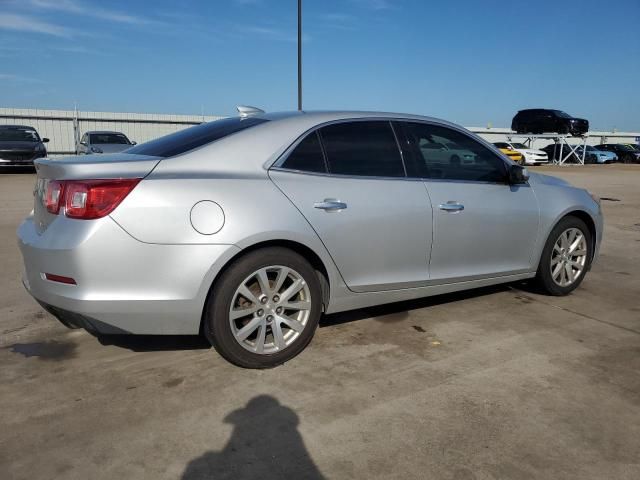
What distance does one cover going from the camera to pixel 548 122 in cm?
3225

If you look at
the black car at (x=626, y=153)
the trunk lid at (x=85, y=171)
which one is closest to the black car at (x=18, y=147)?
the trunk lid at (x=85, y=171)

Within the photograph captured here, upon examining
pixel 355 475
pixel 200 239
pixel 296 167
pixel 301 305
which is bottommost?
A: pixel 355 475

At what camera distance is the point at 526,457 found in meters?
2.39

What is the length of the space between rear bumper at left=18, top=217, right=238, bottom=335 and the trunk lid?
17 centimetres

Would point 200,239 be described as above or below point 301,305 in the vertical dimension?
above

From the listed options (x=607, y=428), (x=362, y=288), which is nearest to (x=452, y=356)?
(x=362, y=288)

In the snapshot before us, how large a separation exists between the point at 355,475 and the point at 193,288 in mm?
1297

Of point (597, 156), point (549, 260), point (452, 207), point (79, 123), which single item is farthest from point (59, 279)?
point (597, 156)

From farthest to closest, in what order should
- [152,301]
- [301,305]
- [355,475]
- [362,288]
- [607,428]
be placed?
[362,288], [301,305], [152,301], [607,428], [355,475]

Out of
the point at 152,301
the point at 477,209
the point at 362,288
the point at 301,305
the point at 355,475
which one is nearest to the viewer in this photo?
the point at 355,475

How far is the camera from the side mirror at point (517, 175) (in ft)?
14.0

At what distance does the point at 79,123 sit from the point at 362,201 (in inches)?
1066

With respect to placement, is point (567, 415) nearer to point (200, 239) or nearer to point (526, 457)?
point (526, 457)

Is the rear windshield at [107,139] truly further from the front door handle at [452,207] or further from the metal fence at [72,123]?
the front door handle at [452,207]
